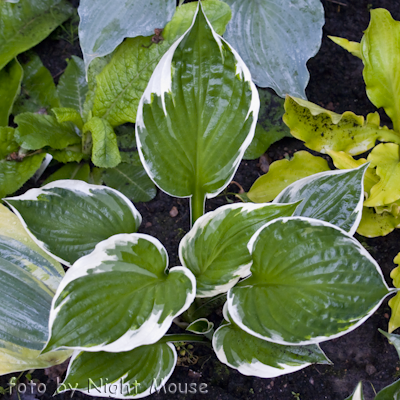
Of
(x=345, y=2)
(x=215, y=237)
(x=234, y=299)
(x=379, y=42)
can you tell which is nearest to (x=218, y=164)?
(x=215, y=237)

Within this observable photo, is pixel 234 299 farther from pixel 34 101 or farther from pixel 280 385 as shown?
pixel 34 101

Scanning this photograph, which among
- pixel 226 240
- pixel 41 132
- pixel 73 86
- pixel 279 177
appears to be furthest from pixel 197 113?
pixel 73 86

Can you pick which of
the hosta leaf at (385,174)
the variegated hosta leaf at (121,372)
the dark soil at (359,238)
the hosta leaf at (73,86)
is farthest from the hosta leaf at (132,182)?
the hosta leaf at (385,174)

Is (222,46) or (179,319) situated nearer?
(222,46)

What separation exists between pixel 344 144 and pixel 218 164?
0.45 metres

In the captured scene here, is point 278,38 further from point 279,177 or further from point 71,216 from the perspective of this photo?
point 71,216

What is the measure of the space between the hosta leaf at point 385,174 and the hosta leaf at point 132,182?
2.10 ft

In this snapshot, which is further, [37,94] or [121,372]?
[37,94]

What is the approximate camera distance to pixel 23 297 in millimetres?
885

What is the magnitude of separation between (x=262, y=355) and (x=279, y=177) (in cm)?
50

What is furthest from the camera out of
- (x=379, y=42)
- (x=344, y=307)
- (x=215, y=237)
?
(x=379, y=42)

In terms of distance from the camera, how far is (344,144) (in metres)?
1.04

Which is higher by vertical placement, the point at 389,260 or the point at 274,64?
the point at 274,64

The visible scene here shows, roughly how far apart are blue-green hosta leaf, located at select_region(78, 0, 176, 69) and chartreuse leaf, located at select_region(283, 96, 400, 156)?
1.56ft
